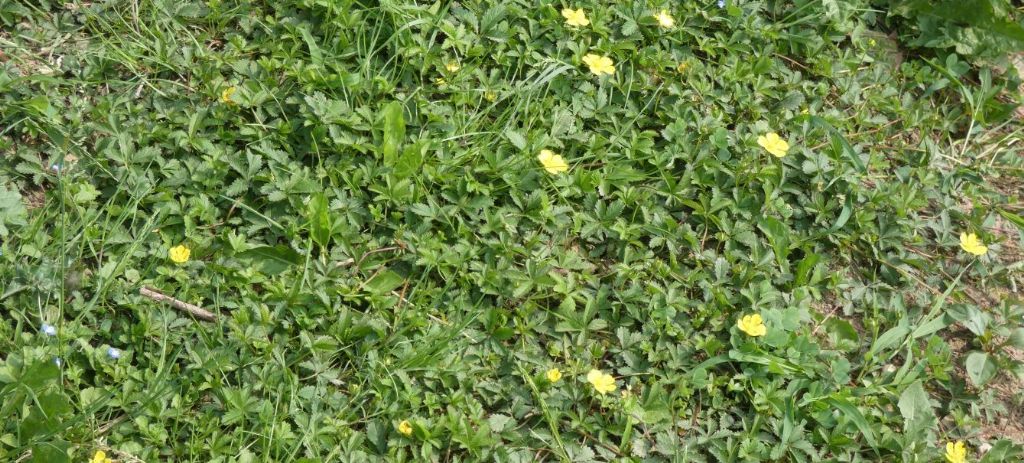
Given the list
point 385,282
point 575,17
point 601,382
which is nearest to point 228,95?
point 385,282

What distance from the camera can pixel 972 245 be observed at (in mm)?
3285

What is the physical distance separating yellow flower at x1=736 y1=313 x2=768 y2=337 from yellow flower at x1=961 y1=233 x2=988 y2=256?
0.88 meters

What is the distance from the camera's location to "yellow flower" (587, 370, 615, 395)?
2.76m

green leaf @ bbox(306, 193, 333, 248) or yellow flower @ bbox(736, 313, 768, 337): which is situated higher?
green leaf @ bbox(306, 193, 333, 248)

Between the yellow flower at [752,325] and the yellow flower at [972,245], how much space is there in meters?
0.88

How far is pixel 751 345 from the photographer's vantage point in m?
2.90

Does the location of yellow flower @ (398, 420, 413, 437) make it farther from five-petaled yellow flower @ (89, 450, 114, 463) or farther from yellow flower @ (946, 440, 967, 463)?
yellow flower @ (946, 440, 967, 463)

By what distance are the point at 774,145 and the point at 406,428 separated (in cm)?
163

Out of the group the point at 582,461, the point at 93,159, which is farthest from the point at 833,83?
the point at 93,159

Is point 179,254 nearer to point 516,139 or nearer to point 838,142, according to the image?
point 516,139

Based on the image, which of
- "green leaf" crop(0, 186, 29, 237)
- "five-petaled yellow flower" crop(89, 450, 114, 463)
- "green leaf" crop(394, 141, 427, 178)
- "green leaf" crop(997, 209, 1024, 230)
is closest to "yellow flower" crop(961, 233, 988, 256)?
"green leaf" crop(997, 209, 1024, 230)

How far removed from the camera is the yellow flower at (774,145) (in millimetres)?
3330

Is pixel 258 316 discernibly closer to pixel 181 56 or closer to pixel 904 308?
pixel 181 56

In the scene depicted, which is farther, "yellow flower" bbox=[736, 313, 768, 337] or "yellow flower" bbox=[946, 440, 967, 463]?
"yellow flower" bbox=[736, 313, 768, 337]
